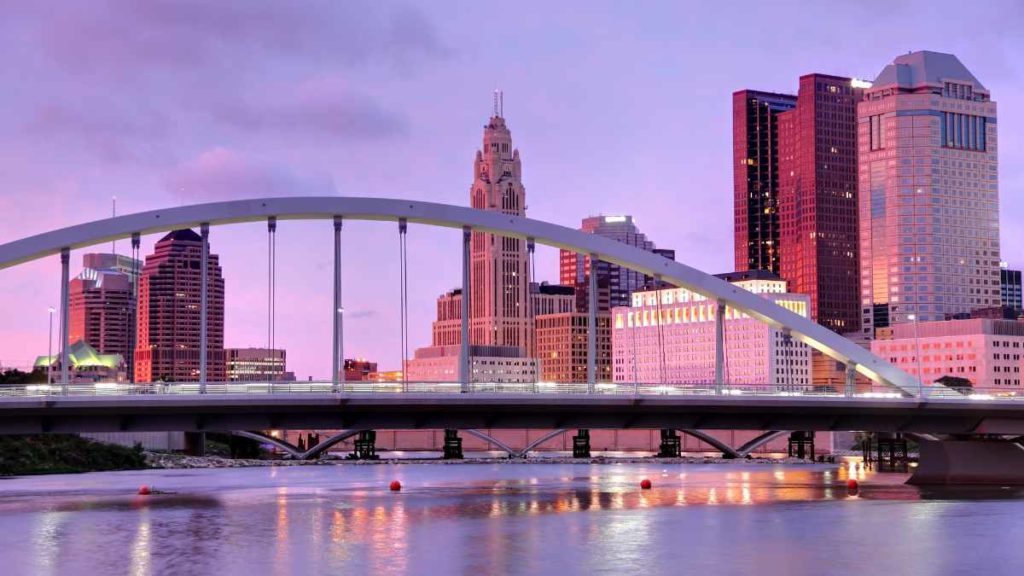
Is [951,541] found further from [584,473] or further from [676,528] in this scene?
[584,473]

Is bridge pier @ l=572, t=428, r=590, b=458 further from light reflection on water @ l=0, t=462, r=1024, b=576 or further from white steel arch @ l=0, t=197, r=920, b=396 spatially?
white steel arch @ l=0, t=197, r=920, b=396

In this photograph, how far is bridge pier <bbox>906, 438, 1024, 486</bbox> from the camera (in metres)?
79.7

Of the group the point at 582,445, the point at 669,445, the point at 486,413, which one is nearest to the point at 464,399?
the point at 486,413

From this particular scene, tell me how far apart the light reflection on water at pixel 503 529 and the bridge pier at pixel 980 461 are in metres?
1.27

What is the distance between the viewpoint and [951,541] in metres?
55.2

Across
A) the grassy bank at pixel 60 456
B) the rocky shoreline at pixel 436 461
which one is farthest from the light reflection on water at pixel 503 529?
the rocky shoreline at pixel 436 461

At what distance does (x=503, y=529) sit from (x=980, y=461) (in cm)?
3185

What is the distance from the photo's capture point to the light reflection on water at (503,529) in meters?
48.1

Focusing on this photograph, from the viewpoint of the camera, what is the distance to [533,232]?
7781 cm

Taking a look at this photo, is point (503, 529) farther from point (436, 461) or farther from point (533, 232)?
point (436, 461)

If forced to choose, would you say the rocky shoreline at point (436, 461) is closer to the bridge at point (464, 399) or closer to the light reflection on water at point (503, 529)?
the light reflection on water at point (503, 529)

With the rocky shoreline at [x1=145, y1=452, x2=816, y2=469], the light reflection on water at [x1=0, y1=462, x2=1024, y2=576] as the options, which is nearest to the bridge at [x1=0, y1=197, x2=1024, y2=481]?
the light reflection on water at [x1=0, y1=462, x2=1024, y2=576]

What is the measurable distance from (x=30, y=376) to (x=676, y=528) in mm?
113365

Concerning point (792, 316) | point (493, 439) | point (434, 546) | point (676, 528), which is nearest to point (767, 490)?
point (792, 316)
